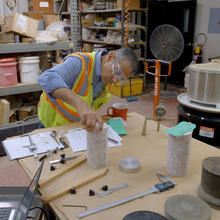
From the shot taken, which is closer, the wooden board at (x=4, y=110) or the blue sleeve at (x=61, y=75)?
the blue sleeve at (x=61, y=75)

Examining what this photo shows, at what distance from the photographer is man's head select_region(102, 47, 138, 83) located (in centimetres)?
154

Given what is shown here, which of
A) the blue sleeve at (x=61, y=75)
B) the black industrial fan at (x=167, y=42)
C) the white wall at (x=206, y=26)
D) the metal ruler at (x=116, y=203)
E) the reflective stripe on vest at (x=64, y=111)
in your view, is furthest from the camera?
the white wall at (x=206, y=26)

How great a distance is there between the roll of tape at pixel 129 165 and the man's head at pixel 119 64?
0.58 meters

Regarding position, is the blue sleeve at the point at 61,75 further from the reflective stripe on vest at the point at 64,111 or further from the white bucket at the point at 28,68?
the white bucket at the point at 28,68

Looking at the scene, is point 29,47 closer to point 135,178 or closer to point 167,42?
point 135,178

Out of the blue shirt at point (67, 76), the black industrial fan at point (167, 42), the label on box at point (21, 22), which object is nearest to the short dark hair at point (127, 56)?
the blue shirt at point (67, 76)

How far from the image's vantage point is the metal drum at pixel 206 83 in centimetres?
165

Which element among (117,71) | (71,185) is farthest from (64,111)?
(71,185)

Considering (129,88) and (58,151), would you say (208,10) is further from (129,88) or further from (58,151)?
(58,151)

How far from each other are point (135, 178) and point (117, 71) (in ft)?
2.35

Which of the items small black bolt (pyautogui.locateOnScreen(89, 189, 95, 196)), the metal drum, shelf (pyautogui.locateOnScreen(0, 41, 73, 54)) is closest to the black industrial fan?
shelf (pyautogui.locateOnScreen(0, 41, 73, 54))

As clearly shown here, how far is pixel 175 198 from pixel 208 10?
4.72 meters

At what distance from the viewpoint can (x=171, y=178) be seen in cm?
111

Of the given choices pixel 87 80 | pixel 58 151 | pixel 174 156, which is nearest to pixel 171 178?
pixel 174 156
